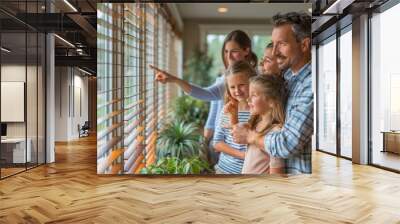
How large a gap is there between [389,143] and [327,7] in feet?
7.64

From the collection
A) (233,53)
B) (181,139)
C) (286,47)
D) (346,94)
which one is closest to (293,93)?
(286,47)

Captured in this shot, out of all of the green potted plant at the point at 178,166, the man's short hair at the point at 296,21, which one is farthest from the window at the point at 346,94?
the green potted plant at the point at 178,166

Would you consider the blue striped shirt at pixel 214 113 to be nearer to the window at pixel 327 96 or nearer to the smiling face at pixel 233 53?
the smiling face at pixel 233 53

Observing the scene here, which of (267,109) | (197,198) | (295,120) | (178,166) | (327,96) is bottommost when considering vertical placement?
(197,198)

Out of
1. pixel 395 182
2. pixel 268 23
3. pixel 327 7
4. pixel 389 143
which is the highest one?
pixel 327 7

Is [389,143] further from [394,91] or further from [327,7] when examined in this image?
[327,7]

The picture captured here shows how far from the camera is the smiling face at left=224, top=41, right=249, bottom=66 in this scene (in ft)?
17.0

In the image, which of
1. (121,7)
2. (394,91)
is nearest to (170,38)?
(121,7)

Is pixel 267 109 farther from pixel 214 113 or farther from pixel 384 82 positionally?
pixel 384 82

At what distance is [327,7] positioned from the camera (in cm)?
608

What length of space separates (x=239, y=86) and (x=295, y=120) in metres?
0.84

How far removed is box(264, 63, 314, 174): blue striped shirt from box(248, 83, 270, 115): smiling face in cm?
28

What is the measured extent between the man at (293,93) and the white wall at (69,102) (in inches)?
87.2

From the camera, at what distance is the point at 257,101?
5141 mm
